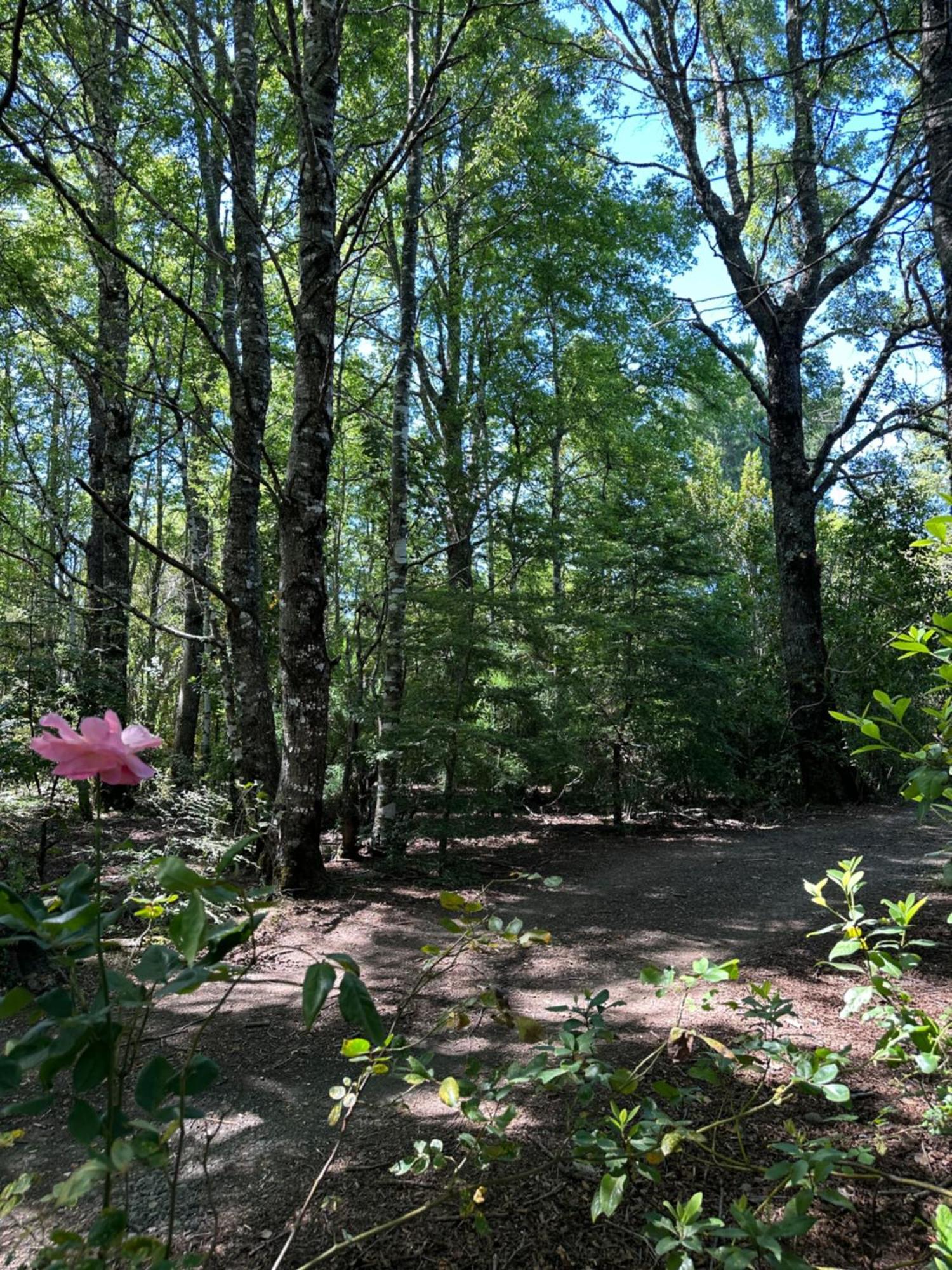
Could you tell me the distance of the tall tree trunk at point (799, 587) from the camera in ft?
31.0

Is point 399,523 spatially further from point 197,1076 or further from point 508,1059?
point 197,1076

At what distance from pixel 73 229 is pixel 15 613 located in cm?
693

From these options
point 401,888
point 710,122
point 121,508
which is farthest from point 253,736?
point 710,122

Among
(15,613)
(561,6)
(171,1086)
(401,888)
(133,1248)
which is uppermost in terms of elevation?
(561,6)

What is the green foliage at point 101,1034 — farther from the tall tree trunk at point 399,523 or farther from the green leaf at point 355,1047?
the tall tree trunk at point 399,523

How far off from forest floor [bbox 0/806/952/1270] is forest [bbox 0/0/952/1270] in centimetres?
2

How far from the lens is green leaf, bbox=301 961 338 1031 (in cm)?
81

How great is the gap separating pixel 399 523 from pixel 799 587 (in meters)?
5.80

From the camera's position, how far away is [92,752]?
0.87m

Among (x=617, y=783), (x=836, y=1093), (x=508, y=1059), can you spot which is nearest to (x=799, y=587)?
(x=617, y=783)

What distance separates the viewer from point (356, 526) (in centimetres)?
1476

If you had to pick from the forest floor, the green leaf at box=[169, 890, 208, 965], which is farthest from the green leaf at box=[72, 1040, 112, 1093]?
the forest floor

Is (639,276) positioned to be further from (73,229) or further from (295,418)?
(295,418)

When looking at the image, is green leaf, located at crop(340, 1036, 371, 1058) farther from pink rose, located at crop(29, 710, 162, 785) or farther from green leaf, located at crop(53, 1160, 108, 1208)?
pink rose, located at crop(29, 710, 162, 785)
